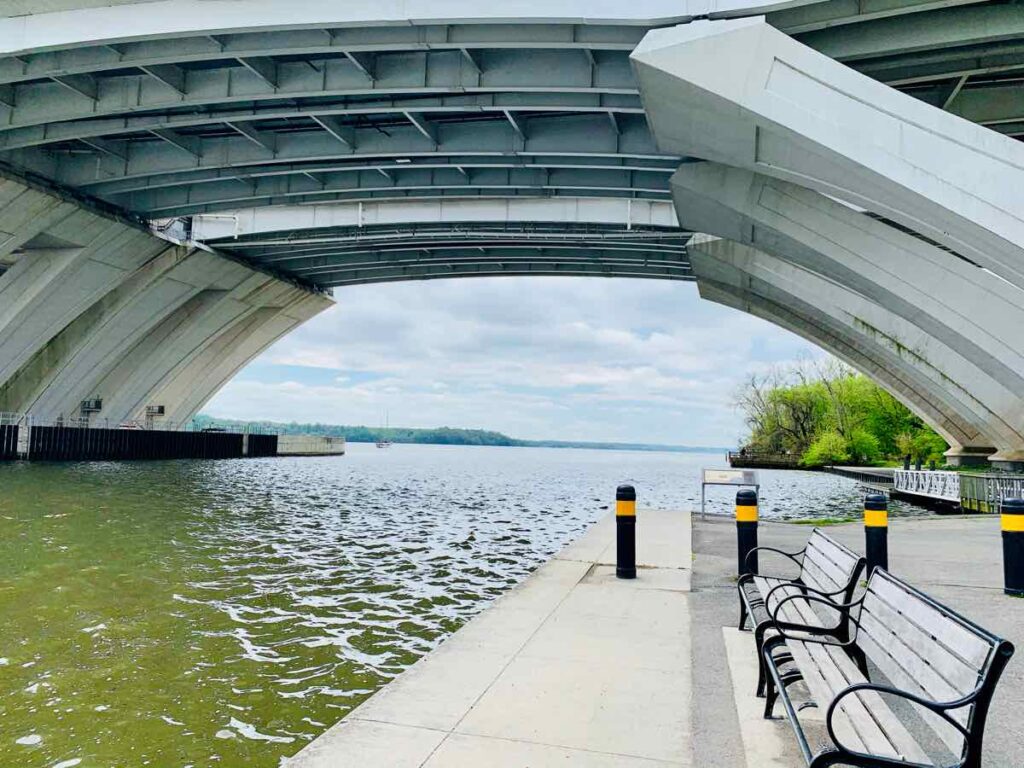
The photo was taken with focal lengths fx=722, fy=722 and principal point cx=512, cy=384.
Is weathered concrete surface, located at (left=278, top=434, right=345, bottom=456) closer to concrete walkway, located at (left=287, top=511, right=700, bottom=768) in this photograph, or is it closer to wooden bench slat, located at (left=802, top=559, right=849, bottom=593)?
concrete walkway, located at (left=287, top=511, right=700, bottom=768)

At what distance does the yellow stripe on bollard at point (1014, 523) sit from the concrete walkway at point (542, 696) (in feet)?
11.3

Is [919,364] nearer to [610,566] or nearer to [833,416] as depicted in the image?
[610,566]

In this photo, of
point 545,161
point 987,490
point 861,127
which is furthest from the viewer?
point 545,161

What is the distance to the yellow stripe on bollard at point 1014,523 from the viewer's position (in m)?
7.48

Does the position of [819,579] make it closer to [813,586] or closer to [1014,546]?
[813,586]

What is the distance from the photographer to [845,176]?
14.9 meters

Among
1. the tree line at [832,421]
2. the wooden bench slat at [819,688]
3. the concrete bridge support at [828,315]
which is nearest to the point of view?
the wooden bench slat at [819,688]

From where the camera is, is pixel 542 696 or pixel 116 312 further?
pixel 116 312

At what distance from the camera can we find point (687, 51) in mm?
14180

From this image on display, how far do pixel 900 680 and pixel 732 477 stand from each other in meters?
10.3

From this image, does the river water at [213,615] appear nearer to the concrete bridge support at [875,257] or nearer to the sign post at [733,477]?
the sign post at [733,477]

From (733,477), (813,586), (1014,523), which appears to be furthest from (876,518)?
(733,477)

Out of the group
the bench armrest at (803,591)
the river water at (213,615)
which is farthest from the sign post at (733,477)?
the bench armrest at (803,591)

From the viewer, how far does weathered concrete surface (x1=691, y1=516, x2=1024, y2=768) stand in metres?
4.30
